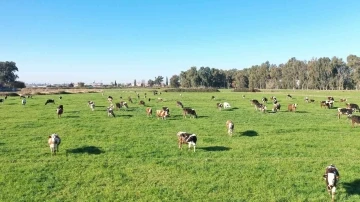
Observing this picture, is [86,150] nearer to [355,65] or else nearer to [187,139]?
[187,139]

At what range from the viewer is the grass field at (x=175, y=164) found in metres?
13.9

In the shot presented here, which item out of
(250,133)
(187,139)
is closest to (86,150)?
(187,139)

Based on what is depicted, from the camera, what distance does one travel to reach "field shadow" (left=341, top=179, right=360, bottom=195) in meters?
13.7

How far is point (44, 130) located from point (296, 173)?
21292mm

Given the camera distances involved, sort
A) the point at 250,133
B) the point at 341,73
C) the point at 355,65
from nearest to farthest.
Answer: the point at 250,133, the point at 355,65, the point at 341,73

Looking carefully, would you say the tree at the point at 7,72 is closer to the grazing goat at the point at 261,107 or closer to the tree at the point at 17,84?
the tree at the point at 17,84

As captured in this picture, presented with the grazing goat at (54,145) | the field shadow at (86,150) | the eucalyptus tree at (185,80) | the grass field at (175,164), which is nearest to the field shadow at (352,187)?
the grass field at (175,164)

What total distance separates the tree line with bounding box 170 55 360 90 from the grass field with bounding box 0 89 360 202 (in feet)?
441

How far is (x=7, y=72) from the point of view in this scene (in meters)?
174

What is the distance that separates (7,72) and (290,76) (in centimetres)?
16100

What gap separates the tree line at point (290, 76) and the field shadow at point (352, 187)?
14072 centimetres

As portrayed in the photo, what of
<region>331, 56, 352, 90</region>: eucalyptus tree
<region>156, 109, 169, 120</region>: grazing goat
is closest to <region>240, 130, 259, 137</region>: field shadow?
<region>156, 109, 169, 120</region>: grazing goat

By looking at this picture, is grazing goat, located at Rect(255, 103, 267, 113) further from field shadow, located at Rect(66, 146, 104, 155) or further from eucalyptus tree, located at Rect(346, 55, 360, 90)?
eucalyptus tree, located at Rect(346, 55, 360, 90)

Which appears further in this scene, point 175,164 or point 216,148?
point 216,148
